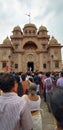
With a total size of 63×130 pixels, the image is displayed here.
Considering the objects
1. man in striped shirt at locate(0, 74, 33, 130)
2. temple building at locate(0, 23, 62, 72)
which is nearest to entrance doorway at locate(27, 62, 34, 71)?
temple building at locate(0, 23, 62, 72)

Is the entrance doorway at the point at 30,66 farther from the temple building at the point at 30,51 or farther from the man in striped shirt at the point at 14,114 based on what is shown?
the man in striped shirt at the point at 14,114

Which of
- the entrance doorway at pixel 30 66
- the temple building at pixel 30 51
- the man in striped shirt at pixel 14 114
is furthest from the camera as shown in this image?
the entrance doorway at pixel 30 66

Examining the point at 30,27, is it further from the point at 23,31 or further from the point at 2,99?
the point at 2,99

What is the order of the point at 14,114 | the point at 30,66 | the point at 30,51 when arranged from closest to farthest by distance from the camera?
the point at 14,114, the point at 30,51, the point at 30,66

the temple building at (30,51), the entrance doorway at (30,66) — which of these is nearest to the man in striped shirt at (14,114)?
the temple building at (30,51)

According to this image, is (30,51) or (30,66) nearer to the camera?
(30,51)

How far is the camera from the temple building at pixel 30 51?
44.0 meters

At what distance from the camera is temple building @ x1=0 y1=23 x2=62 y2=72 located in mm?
44031

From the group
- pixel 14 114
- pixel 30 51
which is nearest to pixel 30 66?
pixel 30 51

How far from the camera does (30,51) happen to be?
46.8 metres

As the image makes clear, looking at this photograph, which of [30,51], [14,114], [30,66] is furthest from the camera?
[30,66]

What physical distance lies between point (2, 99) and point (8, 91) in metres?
0.14

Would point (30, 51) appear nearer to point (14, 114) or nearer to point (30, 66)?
point (30, 66)

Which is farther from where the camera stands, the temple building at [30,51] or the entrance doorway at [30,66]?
the entrance doorway at [30,66]
